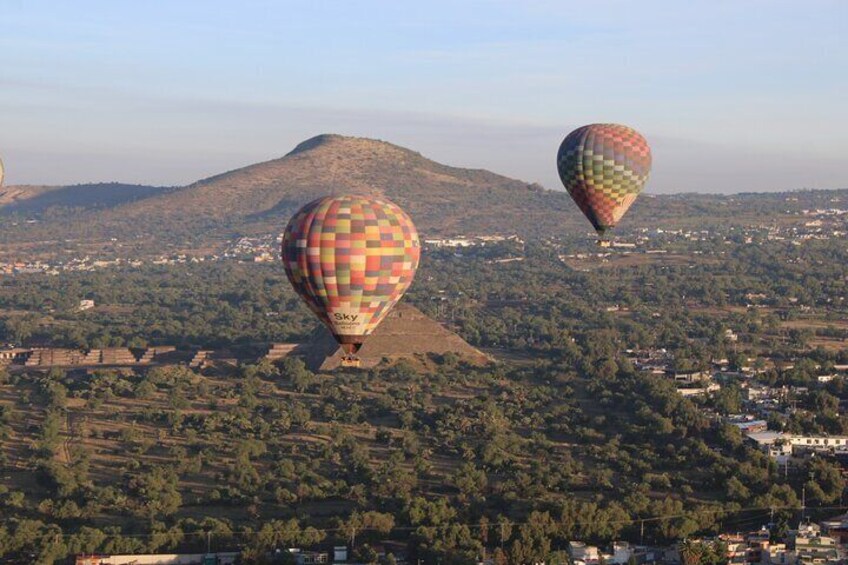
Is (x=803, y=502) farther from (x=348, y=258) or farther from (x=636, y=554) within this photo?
(x=348, y=258)

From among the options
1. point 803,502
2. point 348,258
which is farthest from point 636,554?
point 348,258

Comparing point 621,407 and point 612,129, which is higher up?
point 612,129

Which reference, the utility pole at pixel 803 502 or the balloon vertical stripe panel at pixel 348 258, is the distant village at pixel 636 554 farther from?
the balloon vertical stripe panel at pixel 348 258

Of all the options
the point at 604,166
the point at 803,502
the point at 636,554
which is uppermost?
the point at 604,166

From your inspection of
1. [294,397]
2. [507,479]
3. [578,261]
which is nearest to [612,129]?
[507,479]

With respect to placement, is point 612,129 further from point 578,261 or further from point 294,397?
point 578,261

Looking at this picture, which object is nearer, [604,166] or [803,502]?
[803,502]

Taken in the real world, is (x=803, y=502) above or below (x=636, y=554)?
above
